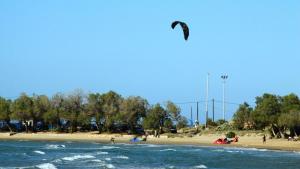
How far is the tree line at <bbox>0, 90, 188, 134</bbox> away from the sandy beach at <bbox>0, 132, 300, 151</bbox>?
3.15 metres

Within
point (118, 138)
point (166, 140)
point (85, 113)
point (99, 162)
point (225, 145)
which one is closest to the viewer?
point (99, 162)

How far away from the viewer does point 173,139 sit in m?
83.8

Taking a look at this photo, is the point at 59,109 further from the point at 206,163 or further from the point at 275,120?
the point at 206,163

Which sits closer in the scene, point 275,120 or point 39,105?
point 275,120

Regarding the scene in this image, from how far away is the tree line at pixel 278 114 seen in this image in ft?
235

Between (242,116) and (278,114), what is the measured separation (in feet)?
41.1

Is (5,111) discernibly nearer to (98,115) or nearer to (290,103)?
(98,115)

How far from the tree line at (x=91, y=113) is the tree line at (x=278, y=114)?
1543cm

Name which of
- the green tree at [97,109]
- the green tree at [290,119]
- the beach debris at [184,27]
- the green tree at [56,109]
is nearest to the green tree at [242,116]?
the green tree at [290,119]

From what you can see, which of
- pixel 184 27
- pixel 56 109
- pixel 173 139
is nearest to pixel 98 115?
pixel 56 109

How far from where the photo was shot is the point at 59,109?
97625mm

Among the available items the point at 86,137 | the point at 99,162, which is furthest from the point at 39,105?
the point at 99,162

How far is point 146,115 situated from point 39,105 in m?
17.6

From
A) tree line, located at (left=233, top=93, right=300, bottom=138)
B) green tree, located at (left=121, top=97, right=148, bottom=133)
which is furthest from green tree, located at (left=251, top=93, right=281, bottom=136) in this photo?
green tree, located at (left=121, top=97, right=148, bottom=133)
